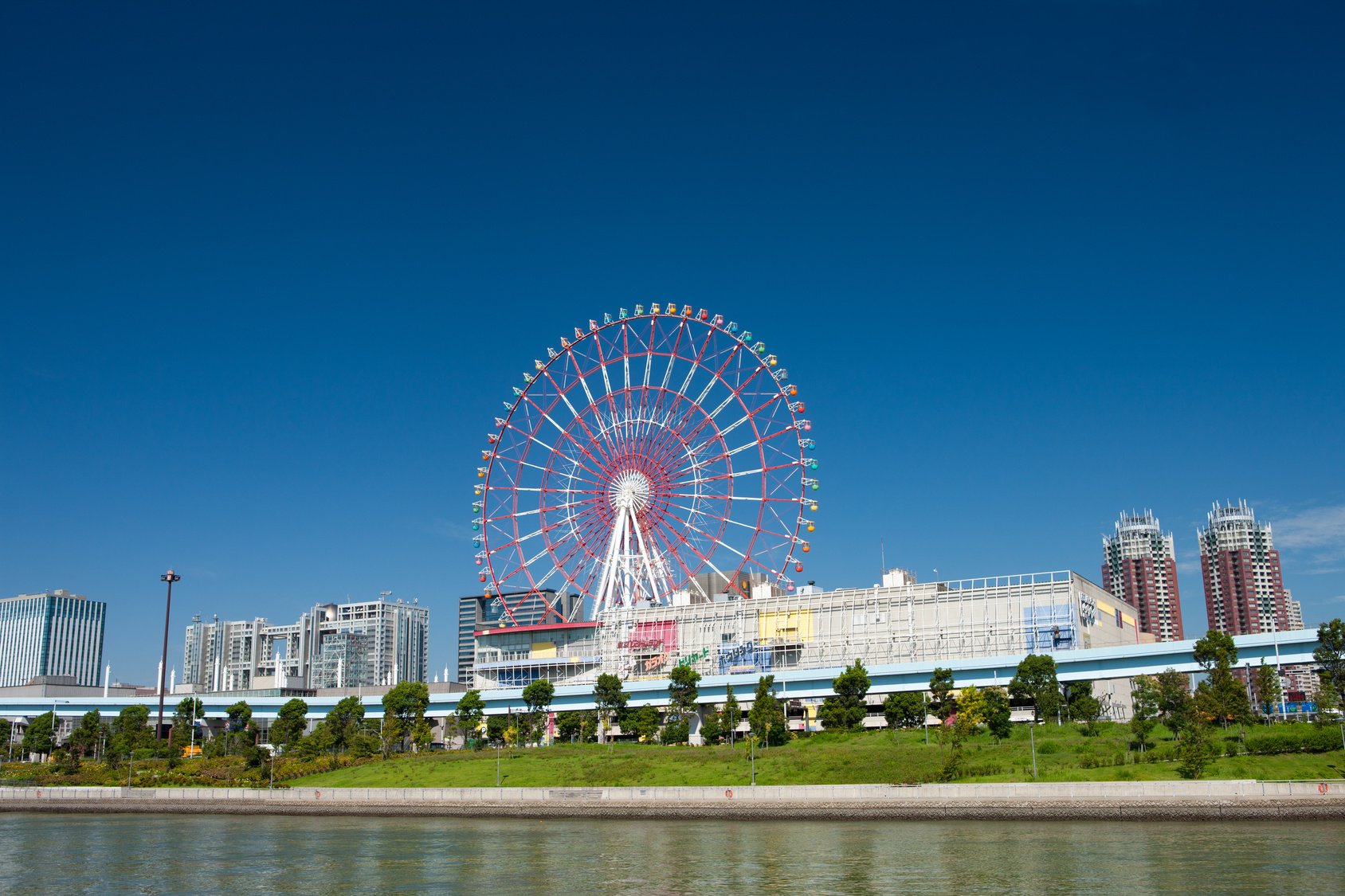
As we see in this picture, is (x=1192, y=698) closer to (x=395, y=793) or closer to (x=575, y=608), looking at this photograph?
(x=395, y=793)

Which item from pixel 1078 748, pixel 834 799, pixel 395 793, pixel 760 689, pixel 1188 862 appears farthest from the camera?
pixel 760 689

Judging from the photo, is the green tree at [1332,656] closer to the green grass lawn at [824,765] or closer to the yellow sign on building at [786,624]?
the green grass lawn at [824,765]

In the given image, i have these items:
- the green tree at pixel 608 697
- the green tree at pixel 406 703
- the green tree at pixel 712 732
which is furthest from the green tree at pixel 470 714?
the green tree at pixel 712 732

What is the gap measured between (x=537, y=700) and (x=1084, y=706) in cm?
4835

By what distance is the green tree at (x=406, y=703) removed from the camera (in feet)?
351

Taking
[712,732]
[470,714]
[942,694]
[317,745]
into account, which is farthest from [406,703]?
[942,694]

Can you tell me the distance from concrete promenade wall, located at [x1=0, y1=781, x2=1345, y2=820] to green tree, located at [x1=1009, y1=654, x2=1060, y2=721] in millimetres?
22162

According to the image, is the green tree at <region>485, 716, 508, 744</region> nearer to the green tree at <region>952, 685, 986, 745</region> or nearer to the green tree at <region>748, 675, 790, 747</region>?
the green tree at <region>748, 675, 790, 747</region>

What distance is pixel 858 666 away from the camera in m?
96.2

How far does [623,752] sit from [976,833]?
131 feet

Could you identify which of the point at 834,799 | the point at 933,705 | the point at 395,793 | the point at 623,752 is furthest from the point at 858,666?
the point at 395,793

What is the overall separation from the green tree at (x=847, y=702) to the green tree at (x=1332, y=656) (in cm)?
3356

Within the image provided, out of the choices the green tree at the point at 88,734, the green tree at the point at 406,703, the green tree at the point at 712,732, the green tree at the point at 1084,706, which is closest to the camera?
the green tree at the point at 1084,706

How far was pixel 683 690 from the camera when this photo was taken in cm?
10162
